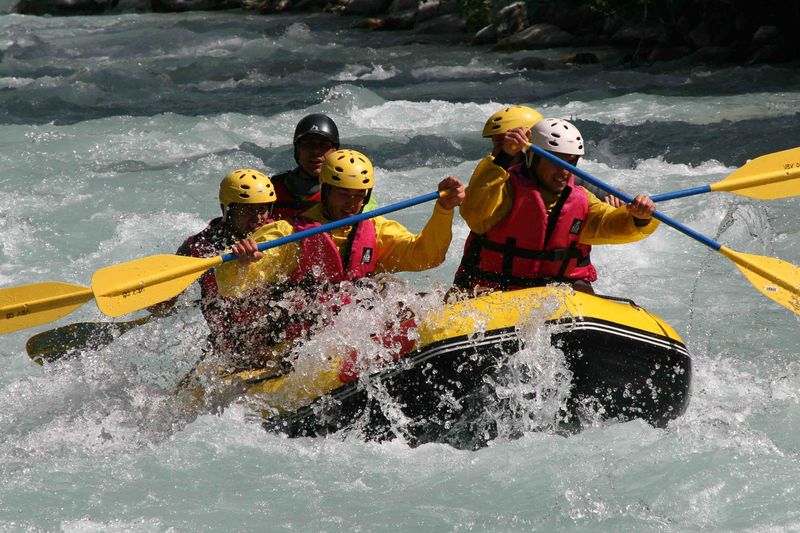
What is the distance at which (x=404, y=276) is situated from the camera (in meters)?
8.52

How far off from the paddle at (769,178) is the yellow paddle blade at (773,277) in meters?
0.35

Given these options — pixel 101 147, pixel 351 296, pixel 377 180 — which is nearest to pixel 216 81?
pixel 101 147

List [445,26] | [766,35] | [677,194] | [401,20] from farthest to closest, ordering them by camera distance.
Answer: [401,20]
[445,26]
[766,35]
[677,194]

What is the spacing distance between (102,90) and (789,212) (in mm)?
9724

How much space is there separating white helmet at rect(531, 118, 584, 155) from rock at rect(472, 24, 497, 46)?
49.9 feet

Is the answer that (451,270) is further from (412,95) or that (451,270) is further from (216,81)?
(216,81)

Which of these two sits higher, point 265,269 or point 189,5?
point 265,269

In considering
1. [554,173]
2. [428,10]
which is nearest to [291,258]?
[554,173]

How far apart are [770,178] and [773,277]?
0.55 meters

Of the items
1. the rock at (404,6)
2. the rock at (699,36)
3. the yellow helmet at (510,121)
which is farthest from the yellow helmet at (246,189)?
the rock at (404,6)

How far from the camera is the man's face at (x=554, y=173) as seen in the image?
17.2 feet

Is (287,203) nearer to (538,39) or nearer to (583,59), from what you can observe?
(583,59)

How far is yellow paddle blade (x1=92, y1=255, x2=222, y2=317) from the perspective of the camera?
5.38 meters

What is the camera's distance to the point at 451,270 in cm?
853
